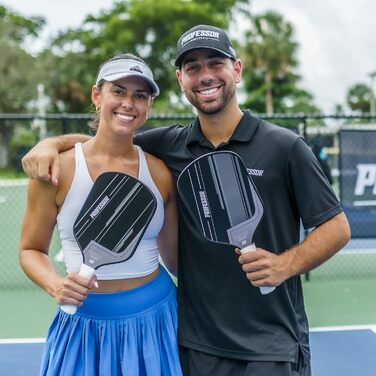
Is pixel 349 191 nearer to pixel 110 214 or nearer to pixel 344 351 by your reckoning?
pixel 344 351

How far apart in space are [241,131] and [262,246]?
0.49 metres

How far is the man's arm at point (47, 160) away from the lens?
7.22ft

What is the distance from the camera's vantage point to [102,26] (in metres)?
39.6

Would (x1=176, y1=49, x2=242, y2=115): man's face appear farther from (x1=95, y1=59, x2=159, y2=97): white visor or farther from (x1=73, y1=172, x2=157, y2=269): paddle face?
(x1=73, y1=172, x2=157, y2=269): paddle face

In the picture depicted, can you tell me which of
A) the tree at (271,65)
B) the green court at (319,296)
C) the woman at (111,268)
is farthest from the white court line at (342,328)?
the tree at (271,65)

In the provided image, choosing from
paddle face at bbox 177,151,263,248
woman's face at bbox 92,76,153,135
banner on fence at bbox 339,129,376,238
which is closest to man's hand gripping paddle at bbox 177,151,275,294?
paddle face at bbox 177,151,263,248

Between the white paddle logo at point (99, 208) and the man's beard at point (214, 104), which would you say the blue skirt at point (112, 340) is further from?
the man's beard at point (214, 104)

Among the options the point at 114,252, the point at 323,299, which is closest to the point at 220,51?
the point at 114,252

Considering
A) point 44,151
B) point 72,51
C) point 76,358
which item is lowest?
point 76,358

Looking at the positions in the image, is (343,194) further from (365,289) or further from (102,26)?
(102,26)

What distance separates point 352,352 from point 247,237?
2.75 metres

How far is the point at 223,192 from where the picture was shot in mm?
2141

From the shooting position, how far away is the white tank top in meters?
2.21

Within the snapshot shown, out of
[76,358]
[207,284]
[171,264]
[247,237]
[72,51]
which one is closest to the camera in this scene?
[247,237]
